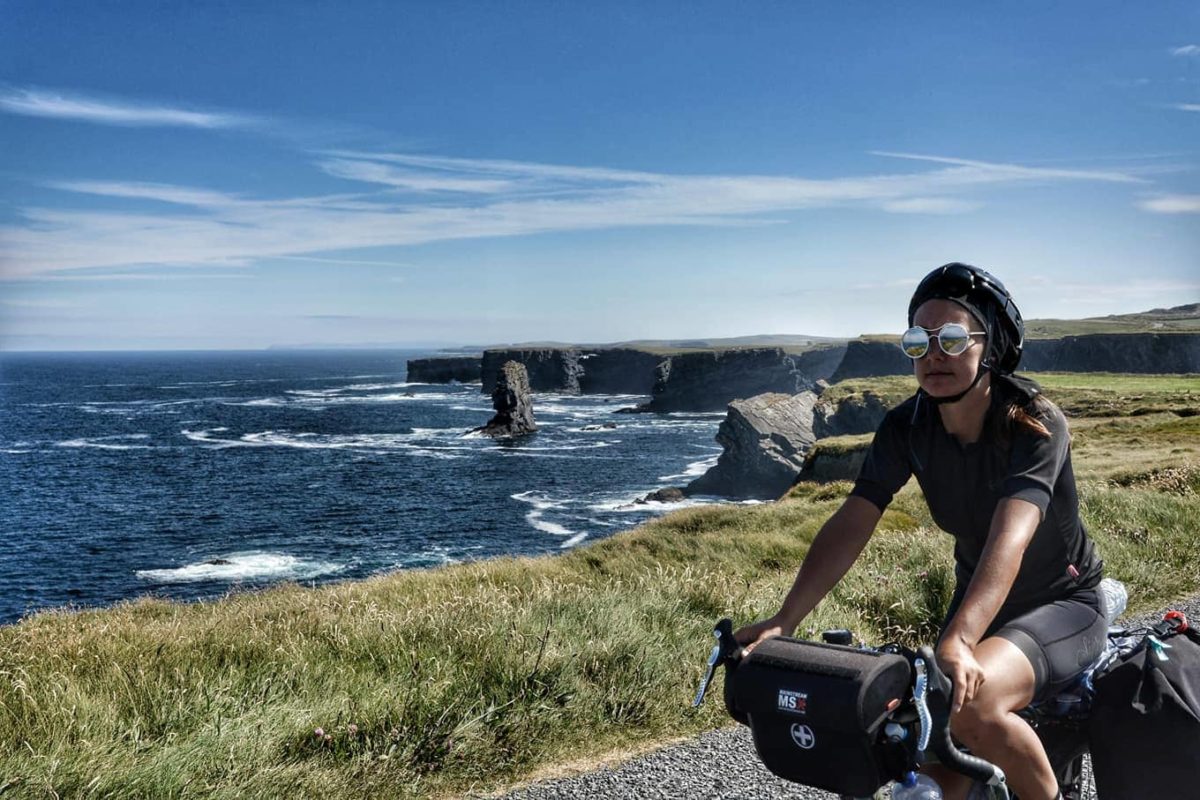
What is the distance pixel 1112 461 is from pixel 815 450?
72.4 ft

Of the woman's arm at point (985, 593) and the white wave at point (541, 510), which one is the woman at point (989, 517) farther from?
the white wave at point (541, 510)

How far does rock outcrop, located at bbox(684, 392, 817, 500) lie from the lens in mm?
70312

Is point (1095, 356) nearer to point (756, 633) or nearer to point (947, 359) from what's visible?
point (947, 359)

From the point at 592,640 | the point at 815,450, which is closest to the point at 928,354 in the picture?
the point at 592,640

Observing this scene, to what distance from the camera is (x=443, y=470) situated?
74812 millimetres

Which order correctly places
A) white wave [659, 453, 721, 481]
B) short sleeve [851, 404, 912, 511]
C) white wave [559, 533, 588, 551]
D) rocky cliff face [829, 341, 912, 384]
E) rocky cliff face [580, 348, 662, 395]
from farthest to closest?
rocky cliff face [580, 348, 662, 395], rocky cliff face [829, 341, 912, 384], white wave [659, 453, 721, 481], white wave [559, 533, 588, 551], short sleeve [851, 404, 912, 511]

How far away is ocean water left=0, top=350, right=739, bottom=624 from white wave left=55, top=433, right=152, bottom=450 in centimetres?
56

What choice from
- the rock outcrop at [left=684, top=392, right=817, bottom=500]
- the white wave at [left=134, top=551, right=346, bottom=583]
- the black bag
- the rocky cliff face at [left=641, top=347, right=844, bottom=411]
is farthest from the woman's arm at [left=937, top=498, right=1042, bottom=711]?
the rocky cliff face at [left=641, top=347, right=844, bottom=411]

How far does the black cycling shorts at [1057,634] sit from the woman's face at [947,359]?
788mm

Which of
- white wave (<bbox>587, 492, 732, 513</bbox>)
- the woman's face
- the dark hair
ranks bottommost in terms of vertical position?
white wave (<bbox>587, 492, 732, 513</bbox>)

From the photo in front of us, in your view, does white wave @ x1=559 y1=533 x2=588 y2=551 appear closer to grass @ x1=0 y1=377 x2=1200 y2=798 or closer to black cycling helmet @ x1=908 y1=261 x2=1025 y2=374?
grass @ x1=0 y1=377 x2=1200 y2=798

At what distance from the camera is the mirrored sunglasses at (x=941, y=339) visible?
288 cm

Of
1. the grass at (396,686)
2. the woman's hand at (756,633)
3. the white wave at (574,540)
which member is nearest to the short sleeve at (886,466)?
the woman's hand at (756,633)

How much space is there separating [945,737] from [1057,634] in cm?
83
